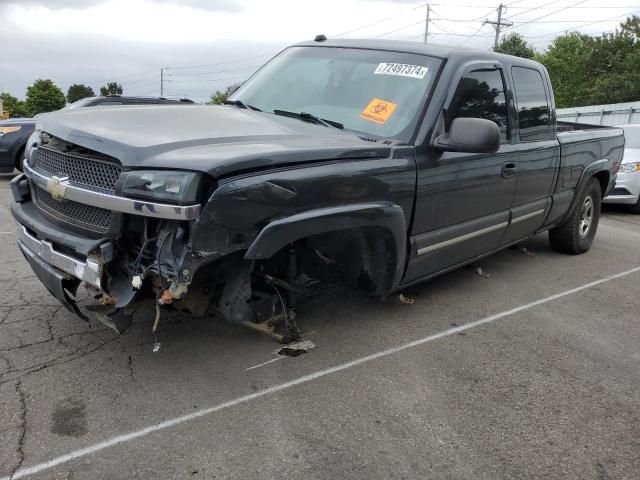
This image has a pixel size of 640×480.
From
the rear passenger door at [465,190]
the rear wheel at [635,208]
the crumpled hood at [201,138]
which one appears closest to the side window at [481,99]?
the rear passenger door at [465,190]

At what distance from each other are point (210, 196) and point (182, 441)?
3.69 feet

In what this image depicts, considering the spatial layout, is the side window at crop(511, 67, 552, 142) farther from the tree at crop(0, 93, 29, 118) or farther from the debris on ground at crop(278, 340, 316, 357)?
the tree at crop(0, 93, 29, 118)

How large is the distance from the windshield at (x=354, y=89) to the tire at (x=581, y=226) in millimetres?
3152

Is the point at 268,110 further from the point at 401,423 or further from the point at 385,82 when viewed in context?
the point at 401,423

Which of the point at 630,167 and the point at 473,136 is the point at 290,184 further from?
the point at 630,167

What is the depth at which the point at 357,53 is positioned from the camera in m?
4.31

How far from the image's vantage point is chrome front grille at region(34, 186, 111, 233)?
9.55 ft

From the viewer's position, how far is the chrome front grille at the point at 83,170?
2.82 metres

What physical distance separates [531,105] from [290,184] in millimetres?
3119

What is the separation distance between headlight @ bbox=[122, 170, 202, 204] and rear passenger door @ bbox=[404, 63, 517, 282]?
164cm

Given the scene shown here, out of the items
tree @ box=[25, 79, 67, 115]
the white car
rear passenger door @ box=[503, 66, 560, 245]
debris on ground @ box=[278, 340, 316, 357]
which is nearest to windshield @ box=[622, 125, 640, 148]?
the white car

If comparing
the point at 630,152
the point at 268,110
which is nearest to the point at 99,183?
the point at 268,110

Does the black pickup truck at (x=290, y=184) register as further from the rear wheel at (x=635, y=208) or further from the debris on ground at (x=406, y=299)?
the rear wheel at (x=635, y=208)

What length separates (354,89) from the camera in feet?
13.3
